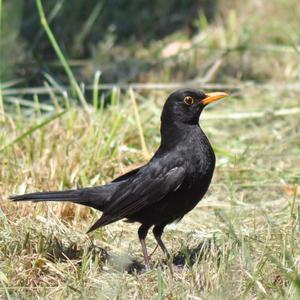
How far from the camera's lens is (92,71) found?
878 centimetres

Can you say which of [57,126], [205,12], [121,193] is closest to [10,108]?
[57,126]

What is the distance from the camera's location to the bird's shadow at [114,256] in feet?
15.3

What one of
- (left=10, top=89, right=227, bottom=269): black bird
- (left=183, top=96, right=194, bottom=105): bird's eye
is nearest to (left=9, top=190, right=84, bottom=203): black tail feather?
(left=10, top=89, right=227, bottom=269): black bird

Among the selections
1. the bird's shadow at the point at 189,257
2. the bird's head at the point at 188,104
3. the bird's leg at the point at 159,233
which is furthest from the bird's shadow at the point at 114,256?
the bird's head at the point at 188,104

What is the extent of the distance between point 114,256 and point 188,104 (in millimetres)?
1013

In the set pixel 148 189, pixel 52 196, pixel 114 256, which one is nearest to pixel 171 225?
pixel 114 256

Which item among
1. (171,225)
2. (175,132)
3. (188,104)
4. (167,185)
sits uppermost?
(188,104)

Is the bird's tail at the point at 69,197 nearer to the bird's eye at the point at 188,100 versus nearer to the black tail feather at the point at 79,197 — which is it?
the black tail feather at the point at 79,197

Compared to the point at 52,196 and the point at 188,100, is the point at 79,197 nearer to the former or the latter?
the point at 52,196

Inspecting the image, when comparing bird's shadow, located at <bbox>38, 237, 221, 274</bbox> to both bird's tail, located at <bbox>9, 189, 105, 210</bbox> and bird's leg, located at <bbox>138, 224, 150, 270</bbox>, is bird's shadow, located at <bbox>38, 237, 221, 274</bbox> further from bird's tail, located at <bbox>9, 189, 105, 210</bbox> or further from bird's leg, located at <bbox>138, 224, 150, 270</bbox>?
bird's tail, located at <bbox>9, 189, 105, 210</bbox>

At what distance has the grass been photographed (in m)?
4.36

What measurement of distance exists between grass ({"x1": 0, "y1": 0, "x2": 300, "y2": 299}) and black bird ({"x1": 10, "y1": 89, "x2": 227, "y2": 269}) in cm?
21

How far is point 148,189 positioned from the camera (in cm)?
480

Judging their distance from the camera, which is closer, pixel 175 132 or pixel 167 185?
pixel 167 185
